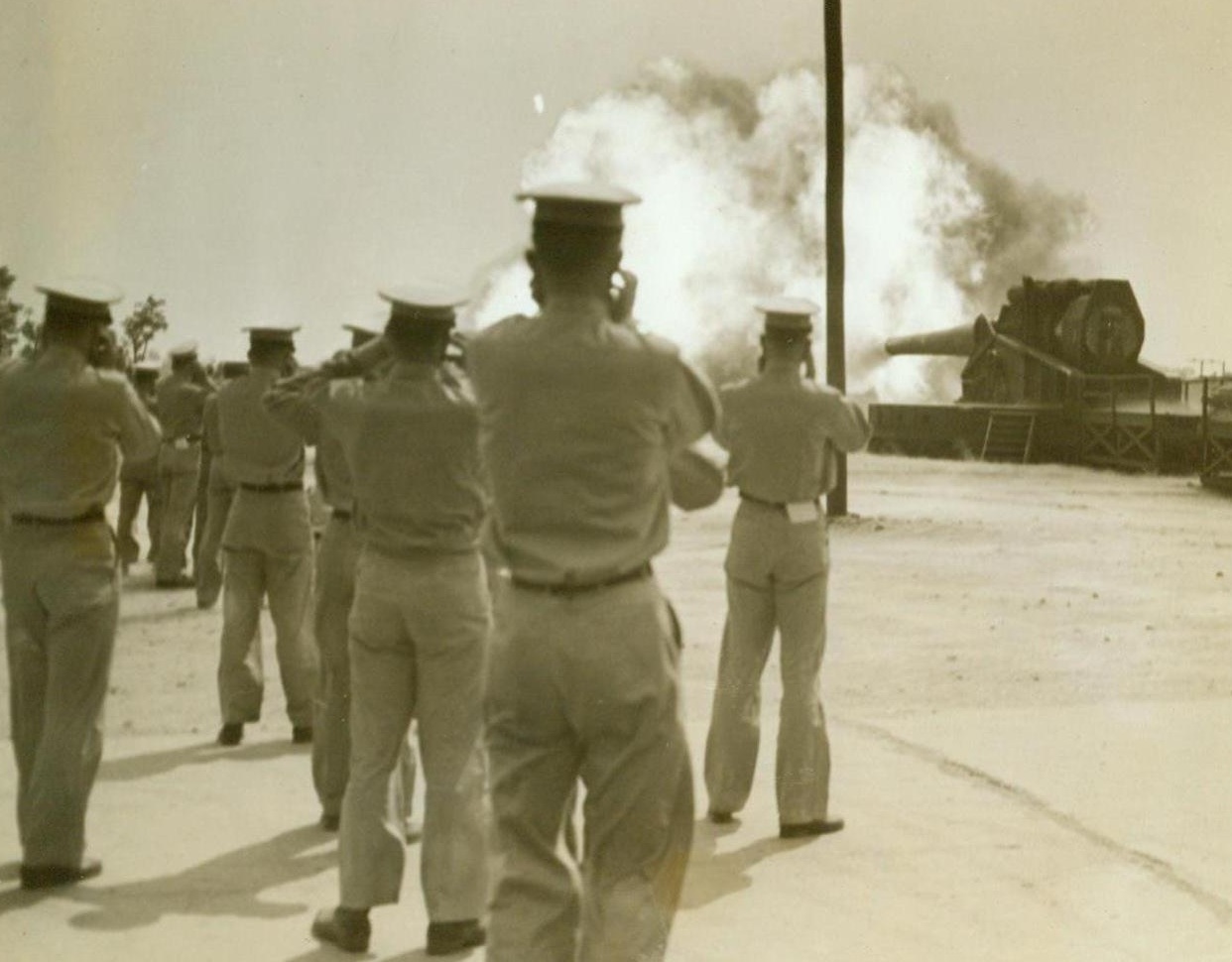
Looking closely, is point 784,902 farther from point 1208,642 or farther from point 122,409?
point 1208,642

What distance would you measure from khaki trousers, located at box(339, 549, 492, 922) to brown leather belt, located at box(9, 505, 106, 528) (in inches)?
50.1

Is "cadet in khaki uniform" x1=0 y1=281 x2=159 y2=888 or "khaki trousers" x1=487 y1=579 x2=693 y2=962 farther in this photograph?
"cadet in khaki uniform" x1=0 y1=281 x2=159 y2=888

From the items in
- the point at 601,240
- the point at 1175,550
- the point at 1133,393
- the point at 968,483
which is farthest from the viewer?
the point at 1133,393

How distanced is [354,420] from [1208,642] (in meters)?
8.93

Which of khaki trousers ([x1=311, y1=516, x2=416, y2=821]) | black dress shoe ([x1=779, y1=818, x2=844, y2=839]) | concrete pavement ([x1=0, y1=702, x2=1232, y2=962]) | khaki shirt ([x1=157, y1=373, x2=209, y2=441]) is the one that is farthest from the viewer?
khaki shirt ([x1=157, y1=373, x2=209, y2=441])

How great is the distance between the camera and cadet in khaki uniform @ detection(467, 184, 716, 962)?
4391 millimetres

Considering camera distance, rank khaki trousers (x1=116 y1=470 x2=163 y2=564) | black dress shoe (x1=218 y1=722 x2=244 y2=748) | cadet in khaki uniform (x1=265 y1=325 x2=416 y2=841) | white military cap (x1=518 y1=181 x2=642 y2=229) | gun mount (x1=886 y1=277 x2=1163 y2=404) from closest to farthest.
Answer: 1. white military cap (x1=518 y1=181 x2=642 y2=229)
2. cadet in khaki uniform (x1=265 y1=325 x2=416 y2=841)
3. black dress shoe (x1=218 y1=722 x2=244 y2=748)
4. khaki trousers (x1=116 y1=470 x2=163 y2=564)
5. gun mount (x1=886 y1=277 x2=1163 y2=404)

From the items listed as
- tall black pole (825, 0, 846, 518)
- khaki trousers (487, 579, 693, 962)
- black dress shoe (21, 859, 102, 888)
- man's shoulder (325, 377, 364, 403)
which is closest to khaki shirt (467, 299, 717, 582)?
khaki trousers (487, 579, 693, 962)

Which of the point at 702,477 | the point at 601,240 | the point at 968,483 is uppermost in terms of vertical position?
the point at 601,240

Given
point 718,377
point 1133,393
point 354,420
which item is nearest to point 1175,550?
point 354,420

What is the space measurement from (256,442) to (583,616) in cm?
643

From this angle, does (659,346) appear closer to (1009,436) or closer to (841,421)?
(841,421)

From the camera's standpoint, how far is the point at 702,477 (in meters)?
4.67

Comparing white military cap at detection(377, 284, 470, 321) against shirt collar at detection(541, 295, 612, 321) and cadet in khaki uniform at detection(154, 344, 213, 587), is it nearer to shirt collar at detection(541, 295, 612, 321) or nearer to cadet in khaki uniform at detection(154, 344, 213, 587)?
shirt collar at detection(541, 295, 612, 321)
